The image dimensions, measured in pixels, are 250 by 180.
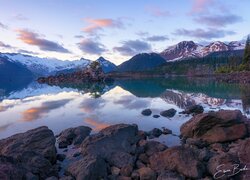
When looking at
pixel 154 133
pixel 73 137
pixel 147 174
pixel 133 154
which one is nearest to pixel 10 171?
pixel 147 174

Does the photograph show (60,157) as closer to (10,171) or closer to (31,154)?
(31,154)

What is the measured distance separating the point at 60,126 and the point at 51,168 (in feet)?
61.0

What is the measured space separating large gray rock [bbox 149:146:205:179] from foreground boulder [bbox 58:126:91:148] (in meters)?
10.4

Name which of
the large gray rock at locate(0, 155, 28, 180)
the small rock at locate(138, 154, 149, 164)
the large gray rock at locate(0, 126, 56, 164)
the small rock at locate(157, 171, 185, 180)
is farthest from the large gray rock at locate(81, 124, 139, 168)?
the large gray rock at locate(0, 155, 28, 180)

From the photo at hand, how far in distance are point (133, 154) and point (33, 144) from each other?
7.98 meters

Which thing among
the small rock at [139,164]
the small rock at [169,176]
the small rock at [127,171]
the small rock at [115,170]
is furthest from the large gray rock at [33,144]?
the small rock at [169,176]

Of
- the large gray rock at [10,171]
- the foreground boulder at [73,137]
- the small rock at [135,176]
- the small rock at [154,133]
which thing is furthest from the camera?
the small rock at [154,133]

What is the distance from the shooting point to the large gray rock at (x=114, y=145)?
76.1ft

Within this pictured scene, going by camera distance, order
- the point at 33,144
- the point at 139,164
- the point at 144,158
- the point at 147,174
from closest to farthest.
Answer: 1. the point at 147,174
2. the point at 139,164
3. the point at 144,158
4. the point at 33,144

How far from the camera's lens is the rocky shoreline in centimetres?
1920

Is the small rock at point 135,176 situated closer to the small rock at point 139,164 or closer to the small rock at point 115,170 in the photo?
the small rock at point 115,170

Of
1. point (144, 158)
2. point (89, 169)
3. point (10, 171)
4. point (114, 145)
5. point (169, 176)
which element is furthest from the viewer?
point (114, 145)

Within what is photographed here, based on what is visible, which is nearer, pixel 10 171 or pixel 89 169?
pixel 10 171

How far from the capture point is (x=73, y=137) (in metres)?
31.6
